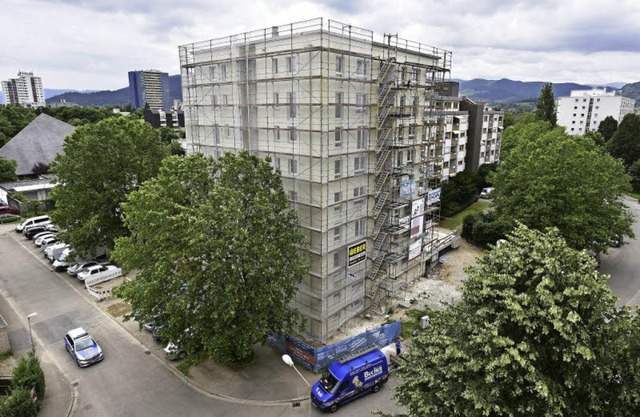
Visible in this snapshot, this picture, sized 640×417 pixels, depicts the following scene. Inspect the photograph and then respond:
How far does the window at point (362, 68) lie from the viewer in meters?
25.7

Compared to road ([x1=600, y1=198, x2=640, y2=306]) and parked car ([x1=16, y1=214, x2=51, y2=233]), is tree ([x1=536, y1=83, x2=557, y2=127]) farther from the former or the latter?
parked car ([x1=16, y1=214, x2=51, y2=233])

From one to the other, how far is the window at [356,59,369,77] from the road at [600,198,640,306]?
25.2 metres

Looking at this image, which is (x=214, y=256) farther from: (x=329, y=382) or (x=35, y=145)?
(x=35, y=145)

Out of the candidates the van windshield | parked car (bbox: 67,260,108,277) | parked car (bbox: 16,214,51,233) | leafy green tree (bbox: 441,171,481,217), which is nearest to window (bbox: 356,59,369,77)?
the van windshield

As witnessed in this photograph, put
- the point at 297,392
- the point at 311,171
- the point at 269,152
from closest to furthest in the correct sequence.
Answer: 1. the point at 297,392
2. the point at 311,171
3. the point at 269,152

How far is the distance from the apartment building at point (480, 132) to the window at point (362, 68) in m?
39.2

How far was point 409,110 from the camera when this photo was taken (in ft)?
98.0

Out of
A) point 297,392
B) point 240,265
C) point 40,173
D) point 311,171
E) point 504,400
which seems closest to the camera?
point 504,400

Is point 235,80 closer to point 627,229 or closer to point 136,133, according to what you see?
point 136,133

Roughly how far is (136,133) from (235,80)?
520 inches

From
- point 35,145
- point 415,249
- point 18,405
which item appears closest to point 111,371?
point 18,405

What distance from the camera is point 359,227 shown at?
27.8m

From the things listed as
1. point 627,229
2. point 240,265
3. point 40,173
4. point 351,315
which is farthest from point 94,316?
point 40,173

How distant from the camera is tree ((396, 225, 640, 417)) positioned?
40.2 feet
